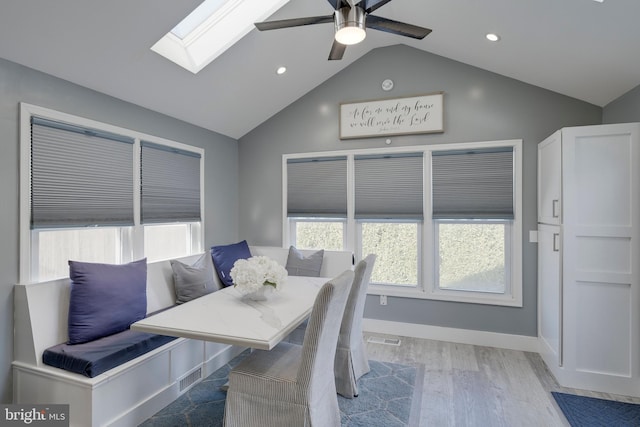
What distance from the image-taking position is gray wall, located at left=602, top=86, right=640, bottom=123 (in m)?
2.70

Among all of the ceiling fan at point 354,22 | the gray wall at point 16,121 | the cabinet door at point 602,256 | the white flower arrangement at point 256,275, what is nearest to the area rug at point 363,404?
the white flower arrangement at point 256,275

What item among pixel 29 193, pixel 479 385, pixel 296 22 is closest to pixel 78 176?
pixel 29 193

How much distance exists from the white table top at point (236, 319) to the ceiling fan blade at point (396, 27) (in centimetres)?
185

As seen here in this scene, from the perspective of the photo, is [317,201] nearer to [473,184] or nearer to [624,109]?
[473,184]

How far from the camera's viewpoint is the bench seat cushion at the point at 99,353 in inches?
79.7

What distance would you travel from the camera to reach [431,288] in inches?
149

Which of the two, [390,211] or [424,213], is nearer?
[424,213]

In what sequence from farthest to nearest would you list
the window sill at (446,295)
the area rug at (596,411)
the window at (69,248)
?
1. the window sill at (446,295)
2. the window at (69,248)
3. the area rug at (596,411)

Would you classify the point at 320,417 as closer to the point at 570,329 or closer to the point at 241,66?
the point at 570,329

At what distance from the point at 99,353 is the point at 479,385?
2788 millimetres

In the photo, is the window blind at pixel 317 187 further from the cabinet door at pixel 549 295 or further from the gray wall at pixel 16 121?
the cabinet door at pixel 549 295

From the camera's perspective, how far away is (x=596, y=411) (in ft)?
7.87

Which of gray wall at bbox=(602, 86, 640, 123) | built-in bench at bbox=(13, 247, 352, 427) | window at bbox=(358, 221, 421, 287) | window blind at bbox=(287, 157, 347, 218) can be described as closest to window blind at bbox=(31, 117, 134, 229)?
built-in bench at bbox=(13, 247, 352, 427)

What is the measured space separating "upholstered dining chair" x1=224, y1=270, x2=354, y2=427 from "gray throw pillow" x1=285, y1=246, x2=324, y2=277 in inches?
68.7
